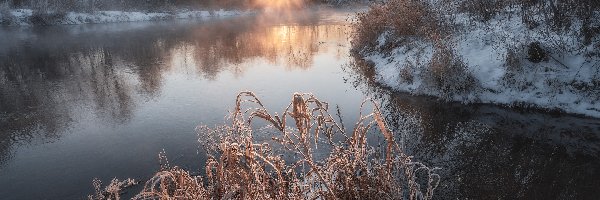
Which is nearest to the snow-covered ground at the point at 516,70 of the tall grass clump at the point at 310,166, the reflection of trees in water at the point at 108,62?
the reflection of trees in water at the point at 108,62

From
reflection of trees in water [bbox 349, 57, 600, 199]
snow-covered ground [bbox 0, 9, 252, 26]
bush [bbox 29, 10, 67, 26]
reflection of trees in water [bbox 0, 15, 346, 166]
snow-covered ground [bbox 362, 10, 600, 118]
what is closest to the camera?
reflection of trees in water [bbox 349, 57, 600, 199]

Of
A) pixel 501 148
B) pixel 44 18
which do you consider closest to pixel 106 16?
pixel 44 18

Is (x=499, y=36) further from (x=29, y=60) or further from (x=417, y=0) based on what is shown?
(x=29, y=60)

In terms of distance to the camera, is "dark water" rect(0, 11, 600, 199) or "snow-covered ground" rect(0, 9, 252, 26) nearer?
"dark water" rect(0, 11, 600, 199)

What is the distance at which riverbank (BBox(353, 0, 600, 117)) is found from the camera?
12.8 meters

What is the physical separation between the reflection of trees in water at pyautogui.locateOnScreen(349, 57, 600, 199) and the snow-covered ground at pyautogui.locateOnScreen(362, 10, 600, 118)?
0.51 m

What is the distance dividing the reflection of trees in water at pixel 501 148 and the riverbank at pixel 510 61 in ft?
2.01

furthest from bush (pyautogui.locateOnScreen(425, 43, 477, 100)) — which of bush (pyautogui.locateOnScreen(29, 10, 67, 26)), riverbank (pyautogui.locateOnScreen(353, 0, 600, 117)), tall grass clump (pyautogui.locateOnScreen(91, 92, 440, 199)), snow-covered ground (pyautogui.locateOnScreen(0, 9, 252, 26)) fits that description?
bush (pyautogui.locateOnScreen(29, 10, 67, 26))

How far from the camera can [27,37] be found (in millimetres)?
33000

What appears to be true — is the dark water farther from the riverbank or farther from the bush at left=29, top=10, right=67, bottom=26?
the bush at left=29, top=10, right=67, bottom=26

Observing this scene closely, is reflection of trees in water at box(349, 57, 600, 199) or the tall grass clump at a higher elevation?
the tall grass clump

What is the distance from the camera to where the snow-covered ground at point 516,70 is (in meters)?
12.6

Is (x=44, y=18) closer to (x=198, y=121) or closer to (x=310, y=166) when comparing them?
(x=198, y=121)

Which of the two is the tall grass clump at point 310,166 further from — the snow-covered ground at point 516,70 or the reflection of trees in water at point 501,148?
the snow-covered ground at point 516,70
